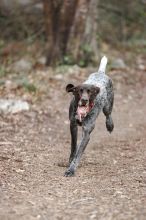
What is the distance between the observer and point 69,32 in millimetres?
13000

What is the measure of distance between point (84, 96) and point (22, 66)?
6.46 metres

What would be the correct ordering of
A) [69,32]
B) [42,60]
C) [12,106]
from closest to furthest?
[12,106] < [69,32] < [42,60]

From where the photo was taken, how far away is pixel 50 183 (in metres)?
6.16

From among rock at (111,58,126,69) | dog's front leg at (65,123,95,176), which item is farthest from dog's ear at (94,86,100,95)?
rock at (111,58,126,69)

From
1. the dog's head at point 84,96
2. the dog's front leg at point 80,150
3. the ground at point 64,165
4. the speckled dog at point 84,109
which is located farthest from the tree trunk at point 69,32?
the dog's head at point 84,96

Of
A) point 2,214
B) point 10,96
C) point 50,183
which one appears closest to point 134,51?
point 10,96

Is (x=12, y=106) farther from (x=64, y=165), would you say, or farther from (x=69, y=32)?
(x=69, y=32)

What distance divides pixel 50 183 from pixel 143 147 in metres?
2.46

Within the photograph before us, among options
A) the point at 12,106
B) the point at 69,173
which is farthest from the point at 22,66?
the point at 69,173

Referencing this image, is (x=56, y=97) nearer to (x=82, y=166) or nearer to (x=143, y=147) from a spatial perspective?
(x=143, y=147)

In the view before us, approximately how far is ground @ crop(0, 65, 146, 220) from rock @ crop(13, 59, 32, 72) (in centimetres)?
67

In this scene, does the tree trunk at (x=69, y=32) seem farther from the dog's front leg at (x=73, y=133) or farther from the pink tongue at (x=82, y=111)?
the pink tongue at (x=82, y=111)

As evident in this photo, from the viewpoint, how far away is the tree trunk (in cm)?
1288

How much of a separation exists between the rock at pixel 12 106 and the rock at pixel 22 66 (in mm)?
2534
